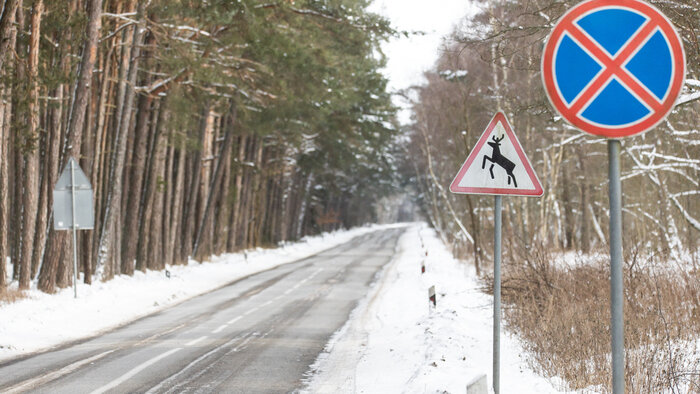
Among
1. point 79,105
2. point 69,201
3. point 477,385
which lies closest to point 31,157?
point 69,201

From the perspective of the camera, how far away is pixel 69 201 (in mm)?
15625

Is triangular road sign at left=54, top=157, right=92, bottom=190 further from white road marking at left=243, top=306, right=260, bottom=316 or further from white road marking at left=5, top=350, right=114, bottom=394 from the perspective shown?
white road marking at left=5, top=350, right=114, bottom=394

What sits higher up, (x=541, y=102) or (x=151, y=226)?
(x=541, y=102)

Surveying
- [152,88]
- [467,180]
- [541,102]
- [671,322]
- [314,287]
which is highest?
[152,88]

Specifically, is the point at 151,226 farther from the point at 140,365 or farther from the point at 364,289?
A: the point at 140,365

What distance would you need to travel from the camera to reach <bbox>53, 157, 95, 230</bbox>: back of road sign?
1551cm

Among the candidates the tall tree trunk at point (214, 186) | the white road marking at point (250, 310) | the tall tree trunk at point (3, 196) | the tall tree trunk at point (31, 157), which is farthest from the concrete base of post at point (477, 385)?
the tall tree trunk at point (214, 186)

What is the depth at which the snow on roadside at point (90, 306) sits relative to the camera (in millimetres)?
11846

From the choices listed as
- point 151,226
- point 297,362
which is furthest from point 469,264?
point 297,362

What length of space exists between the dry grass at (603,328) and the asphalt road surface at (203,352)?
3098 mm

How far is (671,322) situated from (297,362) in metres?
4.79

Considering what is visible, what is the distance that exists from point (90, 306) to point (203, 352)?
641 cm

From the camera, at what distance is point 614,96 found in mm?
3414

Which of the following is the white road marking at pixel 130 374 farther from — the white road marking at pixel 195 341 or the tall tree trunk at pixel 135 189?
the tall tree trunk at pixel 135 189
